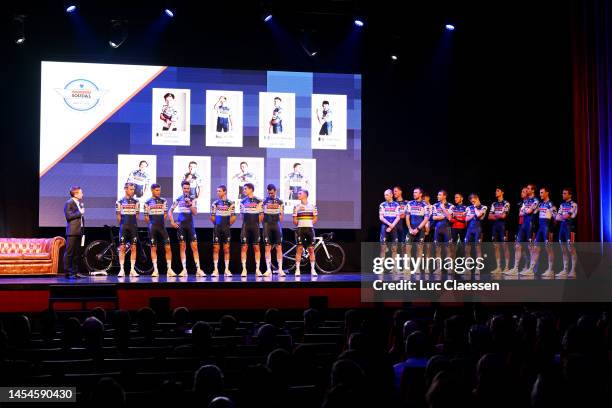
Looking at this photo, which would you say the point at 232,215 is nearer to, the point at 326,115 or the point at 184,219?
the point at 184,219

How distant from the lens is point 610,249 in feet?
45.0

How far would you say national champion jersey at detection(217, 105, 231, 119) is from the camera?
14.6 metres

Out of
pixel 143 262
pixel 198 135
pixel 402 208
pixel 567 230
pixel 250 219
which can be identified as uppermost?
pixel 198 135

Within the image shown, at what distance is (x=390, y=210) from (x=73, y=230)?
6215 millimetres

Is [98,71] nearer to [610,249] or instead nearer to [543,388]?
[610,249]

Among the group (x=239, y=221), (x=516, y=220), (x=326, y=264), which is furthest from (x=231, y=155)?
(x=516, y=220)

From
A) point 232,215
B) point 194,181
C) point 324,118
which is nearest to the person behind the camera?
point 232,215

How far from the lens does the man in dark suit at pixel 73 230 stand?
12430 mm

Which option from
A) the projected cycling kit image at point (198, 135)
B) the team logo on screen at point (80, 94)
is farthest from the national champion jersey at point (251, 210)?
the team logo on screen at point (80, 94)

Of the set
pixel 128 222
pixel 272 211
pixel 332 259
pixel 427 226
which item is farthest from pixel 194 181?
pixel 427 226

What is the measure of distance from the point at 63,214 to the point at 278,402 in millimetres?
11348

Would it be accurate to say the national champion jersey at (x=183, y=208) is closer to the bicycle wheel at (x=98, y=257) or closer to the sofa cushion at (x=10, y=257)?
the bicycle wheel at (x=98, y=257)

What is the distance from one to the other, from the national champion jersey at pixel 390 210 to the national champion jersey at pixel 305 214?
1.61m

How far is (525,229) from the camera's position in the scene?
1384 cm
